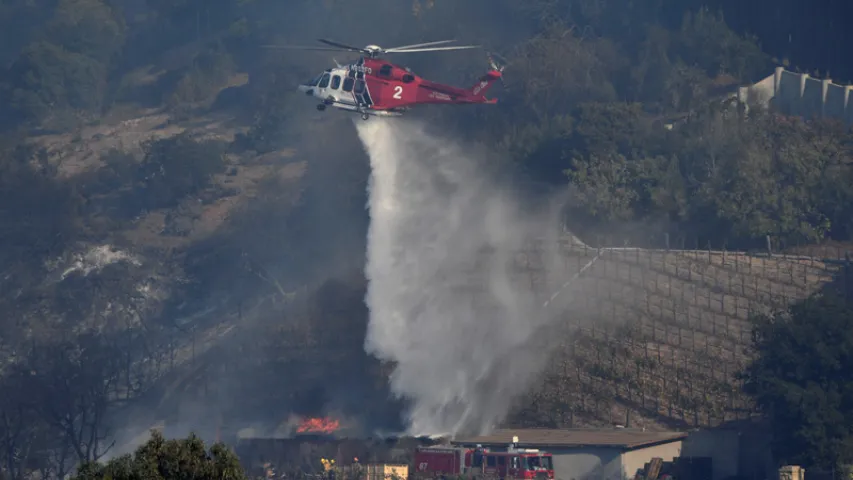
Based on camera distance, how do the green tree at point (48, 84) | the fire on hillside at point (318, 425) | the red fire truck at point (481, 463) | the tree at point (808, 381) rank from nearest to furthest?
the red fire truck at point (481, 463) < the tree at point (808, 381) < the fire on hillside at point (318, 425) < the green tree at point (48, 84)

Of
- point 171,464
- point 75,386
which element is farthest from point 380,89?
point 171,464

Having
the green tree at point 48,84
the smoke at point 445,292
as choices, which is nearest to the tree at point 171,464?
the smoke at point 445,292

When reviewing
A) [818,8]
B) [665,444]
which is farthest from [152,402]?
[818,8]

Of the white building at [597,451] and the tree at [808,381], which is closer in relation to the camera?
the white building at [597,451]

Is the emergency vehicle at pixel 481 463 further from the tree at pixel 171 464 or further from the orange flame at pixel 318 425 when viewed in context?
the tree at pixel 171 464

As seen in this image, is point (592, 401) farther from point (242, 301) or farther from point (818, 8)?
point (818, 8)

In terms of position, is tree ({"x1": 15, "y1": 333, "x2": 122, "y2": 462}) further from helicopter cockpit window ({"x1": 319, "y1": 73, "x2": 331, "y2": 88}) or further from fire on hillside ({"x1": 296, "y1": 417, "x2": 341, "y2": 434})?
helicopter cockpit window ({"x1": 319, "y1": 73, "x2": 331, "y2": 88})
